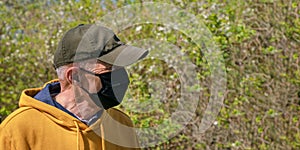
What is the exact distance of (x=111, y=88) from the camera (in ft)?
8.57

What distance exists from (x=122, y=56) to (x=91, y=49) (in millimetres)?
141

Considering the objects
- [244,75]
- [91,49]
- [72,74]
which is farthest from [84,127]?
[244,75]

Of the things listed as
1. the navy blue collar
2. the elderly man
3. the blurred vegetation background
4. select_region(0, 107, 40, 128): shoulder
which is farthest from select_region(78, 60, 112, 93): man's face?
the blurred vegetation background

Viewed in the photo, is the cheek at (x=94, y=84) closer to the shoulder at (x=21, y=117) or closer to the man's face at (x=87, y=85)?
the man's face at (x=87, y=85)

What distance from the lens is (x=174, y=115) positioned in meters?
5.86

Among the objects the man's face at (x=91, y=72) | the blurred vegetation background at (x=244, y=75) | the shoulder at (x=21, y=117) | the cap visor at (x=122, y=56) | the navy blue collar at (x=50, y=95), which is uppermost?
the cap visor at (x=122, y=56)

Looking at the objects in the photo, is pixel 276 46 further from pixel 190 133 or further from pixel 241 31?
pixel 190 133

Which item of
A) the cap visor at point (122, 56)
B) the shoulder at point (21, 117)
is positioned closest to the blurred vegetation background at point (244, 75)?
Result: the cap visor at point (122, 56)

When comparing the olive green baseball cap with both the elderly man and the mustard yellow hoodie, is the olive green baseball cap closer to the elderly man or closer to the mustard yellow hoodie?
the elderly man

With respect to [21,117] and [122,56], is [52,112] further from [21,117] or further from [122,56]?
[122,56]

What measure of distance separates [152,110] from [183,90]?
39cm

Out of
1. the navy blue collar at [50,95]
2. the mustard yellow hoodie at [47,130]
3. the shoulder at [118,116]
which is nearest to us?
the mustard yellow hoodie at [47,130]

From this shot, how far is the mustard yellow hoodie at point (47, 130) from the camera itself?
2273 millimetres

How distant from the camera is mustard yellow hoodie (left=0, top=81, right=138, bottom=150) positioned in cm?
227
